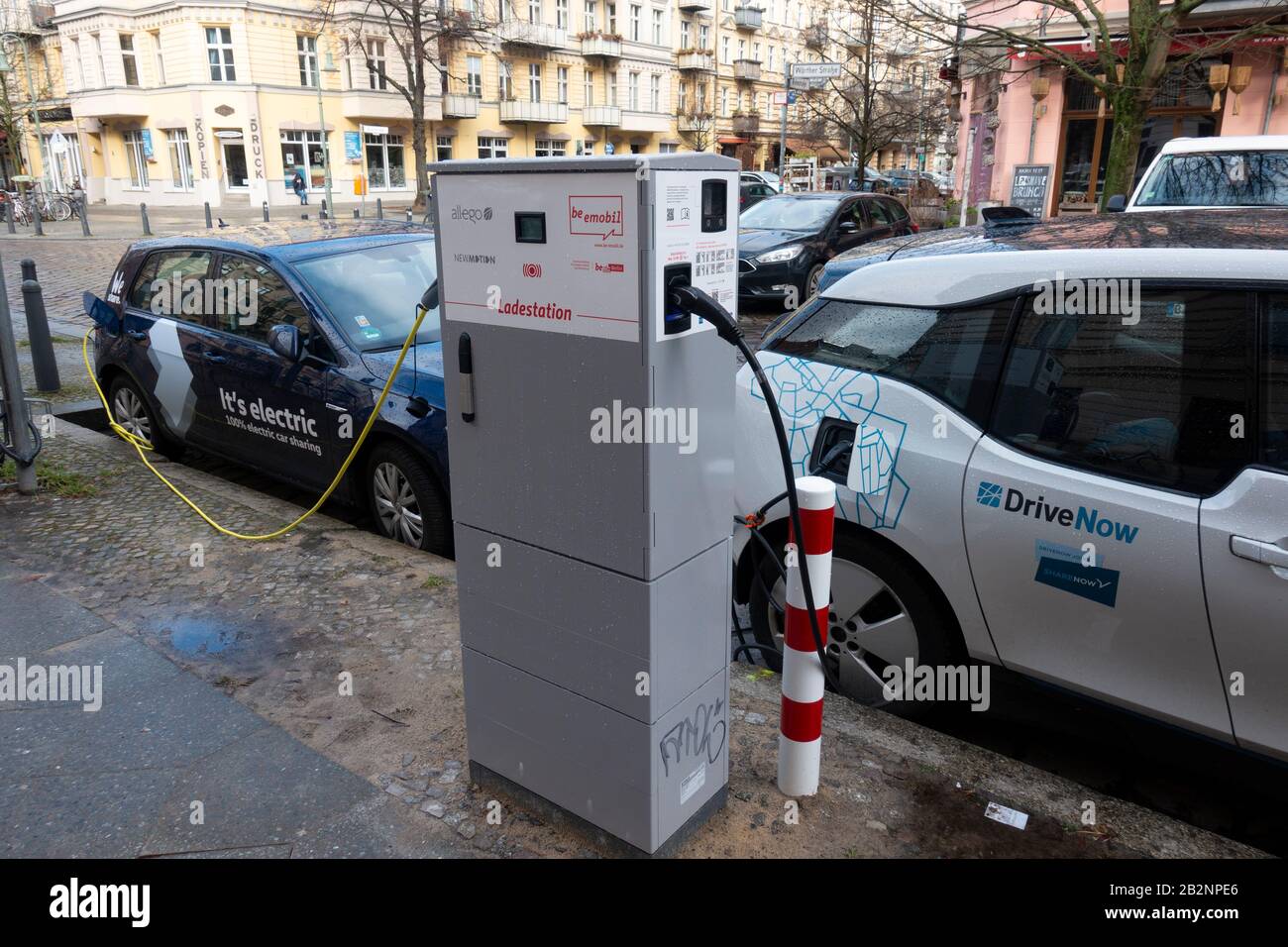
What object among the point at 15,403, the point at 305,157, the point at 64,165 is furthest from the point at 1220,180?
the point at 64,165

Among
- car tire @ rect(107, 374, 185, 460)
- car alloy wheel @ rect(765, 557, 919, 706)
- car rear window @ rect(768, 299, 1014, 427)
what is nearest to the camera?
car rear window @ rect(768, 299, 1014, 427)

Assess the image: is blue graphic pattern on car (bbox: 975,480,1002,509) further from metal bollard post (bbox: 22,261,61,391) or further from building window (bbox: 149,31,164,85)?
building window (bbox: 149,31,164,85)

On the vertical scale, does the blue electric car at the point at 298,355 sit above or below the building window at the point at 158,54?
below

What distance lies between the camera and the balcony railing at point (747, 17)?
61594mm

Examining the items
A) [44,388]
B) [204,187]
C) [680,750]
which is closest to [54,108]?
[204,187]

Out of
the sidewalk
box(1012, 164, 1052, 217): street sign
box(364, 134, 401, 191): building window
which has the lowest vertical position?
the sidewalk

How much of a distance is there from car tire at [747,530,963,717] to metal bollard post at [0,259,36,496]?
481 centimetres

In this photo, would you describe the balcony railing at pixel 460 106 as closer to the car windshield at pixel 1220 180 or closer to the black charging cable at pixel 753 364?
the car windshield at pixel 1220 180

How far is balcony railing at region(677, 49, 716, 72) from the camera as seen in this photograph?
60625mm

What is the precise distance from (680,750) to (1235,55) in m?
23.3

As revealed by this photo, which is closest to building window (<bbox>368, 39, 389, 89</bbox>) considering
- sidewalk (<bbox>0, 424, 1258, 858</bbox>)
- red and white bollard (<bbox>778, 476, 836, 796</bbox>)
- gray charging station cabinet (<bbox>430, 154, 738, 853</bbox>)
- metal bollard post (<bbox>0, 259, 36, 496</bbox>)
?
metal bollard post (<bbox>0, 259, 36, 496</bbox>)

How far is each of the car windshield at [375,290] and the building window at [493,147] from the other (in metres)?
46.1

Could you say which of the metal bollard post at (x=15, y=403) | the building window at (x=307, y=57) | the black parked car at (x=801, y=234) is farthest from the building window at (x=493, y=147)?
the metal bollard post at (x=15, y=403)

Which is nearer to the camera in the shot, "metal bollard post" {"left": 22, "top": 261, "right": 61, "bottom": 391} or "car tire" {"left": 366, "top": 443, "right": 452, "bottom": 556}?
"car tire" {"left": 366, "top": 443, "right": 452, "bottom": 556}
